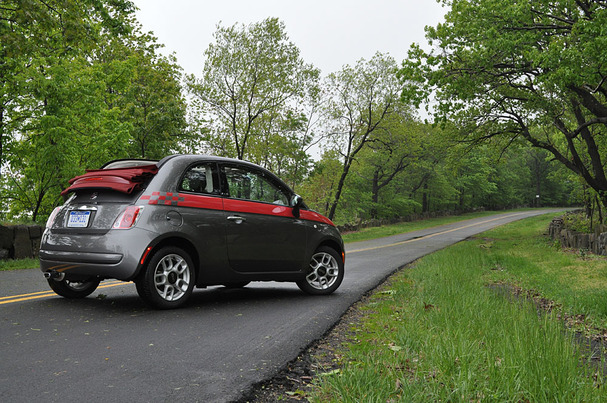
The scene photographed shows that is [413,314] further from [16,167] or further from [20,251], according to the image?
[16,167]

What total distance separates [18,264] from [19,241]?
136 centimetres

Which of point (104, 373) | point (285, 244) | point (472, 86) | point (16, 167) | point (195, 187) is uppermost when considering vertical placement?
point (472, 86)

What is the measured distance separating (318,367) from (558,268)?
976 centimetres

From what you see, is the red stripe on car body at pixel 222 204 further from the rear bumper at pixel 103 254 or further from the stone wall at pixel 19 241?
the stone wall at pixel 19 241

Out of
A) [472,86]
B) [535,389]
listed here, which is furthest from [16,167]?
[535,389]

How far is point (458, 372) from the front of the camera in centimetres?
327

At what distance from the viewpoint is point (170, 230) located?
5328 mm

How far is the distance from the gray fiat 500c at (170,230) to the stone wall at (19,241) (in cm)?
684

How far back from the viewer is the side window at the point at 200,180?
18.8ft

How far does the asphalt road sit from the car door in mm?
604

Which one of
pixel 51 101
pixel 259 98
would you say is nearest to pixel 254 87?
pixel 259 98

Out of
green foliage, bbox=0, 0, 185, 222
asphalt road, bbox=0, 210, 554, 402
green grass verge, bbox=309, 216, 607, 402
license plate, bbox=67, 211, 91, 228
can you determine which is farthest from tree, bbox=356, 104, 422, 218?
license plate, bbox=67, 211, 91, 228

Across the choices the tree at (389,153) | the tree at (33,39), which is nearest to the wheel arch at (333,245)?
the tree at (33,39)

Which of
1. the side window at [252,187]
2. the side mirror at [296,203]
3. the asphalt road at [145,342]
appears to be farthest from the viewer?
the side mirror at [296,203]
